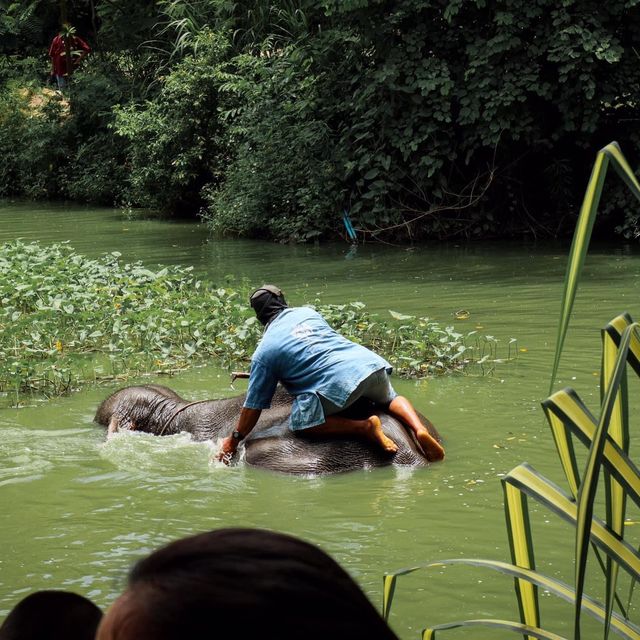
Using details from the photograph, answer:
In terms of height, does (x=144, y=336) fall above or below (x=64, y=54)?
below

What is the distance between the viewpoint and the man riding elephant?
7.20 meters

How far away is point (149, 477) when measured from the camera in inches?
281

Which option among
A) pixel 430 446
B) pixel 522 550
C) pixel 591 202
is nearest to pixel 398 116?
pixel 430 446

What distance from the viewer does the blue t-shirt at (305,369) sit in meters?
7.22

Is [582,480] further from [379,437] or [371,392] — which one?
[371,392]

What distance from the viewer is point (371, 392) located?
7.37 metres

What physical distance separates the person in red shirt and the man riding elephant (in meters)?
24.1

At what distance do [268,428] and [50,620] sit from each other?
238 inches

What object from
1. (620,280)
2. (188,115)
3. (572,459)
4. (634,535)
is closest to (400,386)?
(634,535)

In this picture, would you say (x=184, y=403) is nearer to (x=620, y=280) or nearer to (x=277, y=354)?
(x=277, y=354)

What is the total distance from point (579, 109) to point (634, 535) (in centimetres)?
1208

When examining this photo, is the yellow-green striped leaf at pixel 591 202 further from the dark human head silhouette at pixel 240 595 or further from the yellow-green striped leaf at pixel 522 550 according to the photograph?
the dark human head silhouette at pixel 240 595

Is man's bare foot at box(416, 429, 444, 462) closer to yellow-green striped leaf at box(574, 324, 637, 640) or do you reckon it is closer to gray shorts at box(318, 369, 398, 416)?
gray shorts at box(318, 369, 398, 416)

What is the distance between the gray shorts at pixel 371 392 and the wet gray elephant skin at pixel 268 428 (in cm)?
9
